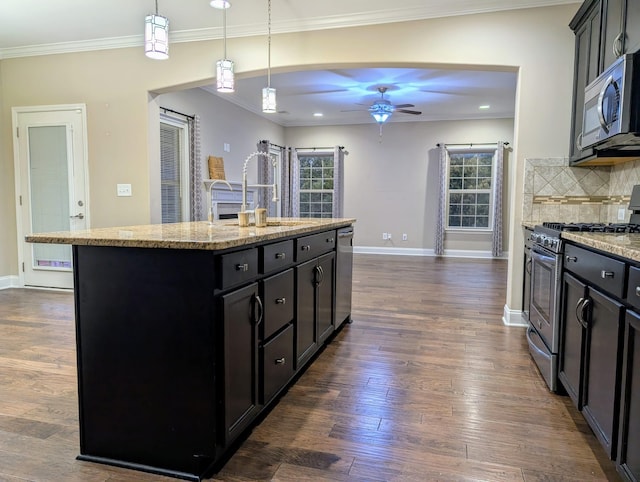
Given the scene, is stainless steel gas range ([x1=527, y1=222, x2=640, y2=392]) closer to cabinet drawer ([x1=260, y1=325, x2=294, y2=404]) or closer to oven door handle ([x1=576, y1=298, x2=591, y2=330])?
oven door handle ([x1=576, y1=298, x2=591, y2=330])

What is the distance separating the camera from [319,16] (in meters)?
3.83

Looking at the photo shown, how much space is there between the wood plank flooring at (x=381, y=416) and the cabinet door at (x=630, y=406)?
268 millimetres

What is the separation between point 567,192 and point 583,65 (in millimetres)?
983

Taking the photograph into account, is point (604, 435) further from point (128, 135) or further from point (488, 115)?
point (488, 115)

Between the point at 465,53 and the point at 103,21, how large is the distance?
130 inches

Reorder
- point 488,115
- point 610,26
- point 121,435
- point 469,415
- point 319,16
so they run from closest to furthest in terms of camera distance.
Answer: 1. point 121,435
2. point 469,415
3. point 610,26
4. point 319,16
5. point 488,115

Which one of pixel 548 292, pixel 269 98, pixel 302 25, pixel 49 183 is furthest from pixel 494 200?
pixel 49 183

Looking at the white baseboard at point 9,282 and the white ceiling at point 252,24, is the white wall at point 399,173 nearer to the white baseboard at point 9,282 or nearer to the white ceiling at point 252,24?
the white ceiling at point 252,24

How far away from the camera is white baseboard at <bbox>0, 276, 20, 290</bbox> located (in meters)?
4.97

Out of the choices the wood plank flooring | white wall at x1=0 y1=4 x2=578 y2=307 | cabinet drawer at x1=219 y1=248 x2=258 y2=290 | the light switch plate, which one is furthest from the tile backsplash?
the light switch plate

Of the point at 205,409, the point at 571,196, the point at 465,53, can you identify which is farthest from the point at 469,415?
the point at 465,53

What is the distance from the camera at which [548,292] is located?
254 cm

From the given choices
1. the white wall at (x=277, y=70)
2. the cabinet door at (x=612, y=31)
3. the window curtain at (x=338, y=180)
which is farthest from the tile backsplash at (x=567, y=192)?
the window curtain at (x=338, y=180)

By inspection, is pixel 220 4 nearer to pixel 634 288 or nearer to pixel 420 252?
pixel 634 288
